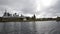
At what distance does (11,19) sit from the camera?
157500 millimetres

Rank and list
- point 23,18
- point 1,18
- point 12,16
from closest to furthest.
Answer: point 1,18 < point 12,16 < point 23,18

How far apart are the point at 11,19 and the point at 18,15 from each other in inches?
654

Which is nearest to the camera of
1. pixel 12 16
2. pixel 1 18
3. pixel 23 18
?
pixel 1 18

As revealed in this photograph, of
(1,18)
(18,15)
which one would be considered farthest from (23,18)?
(1,18)

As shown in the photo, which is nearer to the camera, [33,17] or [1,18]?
[1,18]

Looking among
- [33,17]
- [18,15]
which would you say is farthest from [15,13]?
[33,17]

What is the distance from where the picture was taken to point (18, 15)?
171 m

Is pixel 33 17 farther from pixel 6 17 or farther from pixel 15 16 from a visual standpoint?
pixel 6 17

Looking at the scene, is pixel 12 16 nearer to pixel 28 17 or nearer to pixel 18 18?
pixel 18 18

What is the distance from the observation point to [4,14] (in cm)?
16225

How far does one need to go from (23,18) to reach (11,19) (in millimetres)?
21601

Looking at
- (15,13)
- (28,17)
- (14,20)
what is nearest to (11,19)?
(14,20)

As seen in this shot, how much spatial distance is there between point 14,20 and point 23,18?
720 inches

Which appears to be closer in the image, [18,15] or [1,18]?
[1,18]
